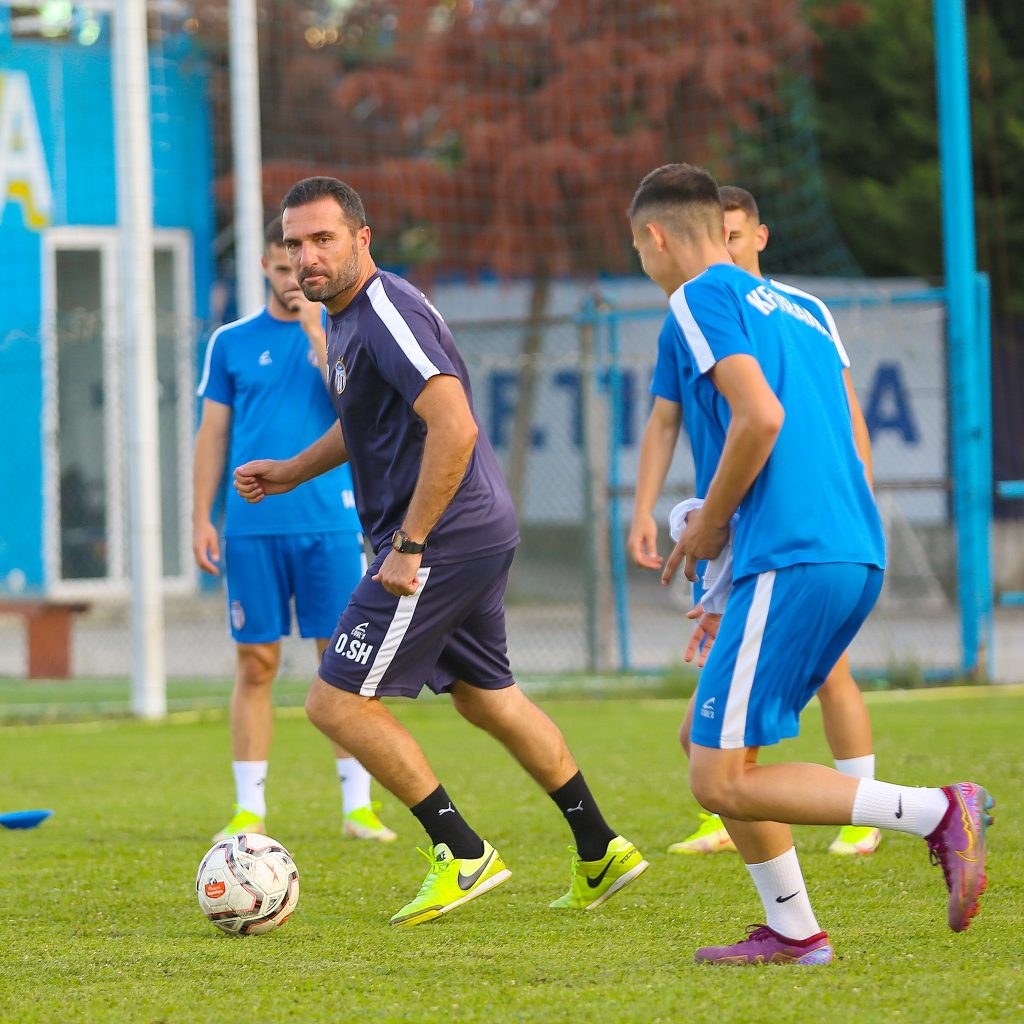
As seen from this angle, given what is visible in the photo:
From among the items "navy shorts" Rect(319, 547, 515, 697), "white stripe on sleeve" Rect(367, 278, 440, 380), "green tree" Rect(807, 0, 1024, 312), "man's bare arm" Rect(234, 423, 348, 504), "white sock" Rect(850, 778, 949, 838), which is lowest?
"white sock" Rect(850, 778, 949, 838)

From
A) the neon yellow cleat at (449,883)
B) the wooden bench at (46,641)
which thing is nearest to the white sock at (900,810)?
the neon yellow cleat at (449,883)

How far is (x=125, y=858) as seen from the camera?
5.84 meters

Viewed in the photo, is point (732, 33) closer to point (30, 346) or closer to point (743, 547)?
point (30, 346)

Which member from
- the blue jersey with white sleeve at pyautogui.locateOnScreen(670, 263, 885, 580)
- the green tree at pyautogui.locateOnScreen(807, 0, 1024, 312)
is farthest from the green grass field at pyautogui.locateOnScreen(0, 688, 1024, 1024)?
the green tree at pyautogui.locateOnScreen(807, 0, 1024, 312)

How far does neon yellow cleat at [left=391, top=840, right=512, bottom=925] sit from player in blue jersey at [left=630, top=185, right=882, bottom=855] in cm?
78

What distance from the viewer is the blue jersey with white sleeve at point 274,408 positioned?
20.4 ft

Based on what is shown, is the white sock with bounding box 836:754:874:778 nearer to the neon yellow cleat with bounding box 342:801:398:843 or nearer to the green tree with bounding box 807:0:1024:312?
the neon yellow cleat with bounding box 342:801:398:843

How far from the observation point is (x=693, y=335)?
12.7 feet

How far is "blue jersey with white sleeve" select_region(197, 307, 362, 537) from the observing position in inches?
245

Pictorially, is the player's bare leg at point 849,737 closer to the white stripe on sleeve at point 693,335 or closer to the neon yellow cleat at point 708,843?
the neon yellow cleat at point 708,843

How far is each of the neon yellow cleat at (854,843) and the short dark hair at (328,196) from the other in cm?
257

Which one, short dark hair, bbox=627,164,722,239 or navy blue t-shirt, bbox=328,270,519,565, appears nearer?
short dark hair, bbox=627,164,722,239

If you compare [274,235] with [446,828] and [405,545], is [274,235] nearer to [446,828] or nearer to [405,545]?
[405,545]

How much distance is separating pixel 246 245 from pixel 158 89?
5.60 metres
